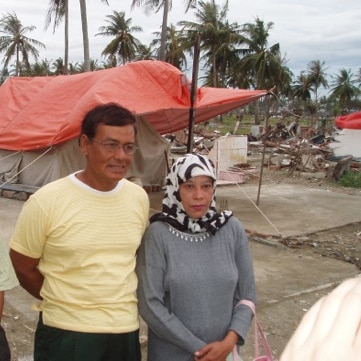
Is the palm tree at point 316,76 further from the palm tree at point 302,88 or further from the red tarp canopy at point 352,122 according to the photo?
the red tarp canopy at point 352,122

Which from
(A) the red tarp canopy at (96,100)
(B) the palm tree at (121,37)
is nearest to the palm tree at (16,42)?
(B) the palm tree at (121,37)

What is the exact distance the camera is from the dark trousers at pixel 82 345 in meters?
1.87

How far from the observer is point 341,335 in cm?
61

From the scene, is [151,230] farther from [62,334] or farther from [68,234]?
[62,334]

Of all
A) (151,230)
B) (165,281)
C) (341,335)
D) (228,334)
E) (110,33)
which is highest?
(110,33)

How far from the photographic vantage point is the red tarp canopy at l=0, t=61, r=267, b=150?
8438mm

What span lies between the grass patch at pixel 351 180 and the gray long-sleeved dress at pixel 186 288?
11.5 meters

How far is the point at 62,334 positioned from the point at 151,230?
511 millimetres

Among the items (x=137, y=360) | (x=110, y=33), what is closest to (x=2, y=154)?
(x=137, y=360)

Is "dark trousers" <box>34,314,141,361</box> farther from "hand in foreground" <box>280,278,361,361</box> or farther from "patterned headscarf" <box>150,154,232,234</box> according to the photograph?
"hand in foreground" <box>280,278,361,361</box>

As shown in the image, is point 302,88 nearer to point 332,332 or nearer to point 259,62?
point 259,62

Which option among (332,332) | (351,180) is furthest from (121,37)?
(332,332)

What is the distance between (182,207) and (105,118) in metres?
0.46

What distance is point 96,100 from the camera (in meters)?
8.23
